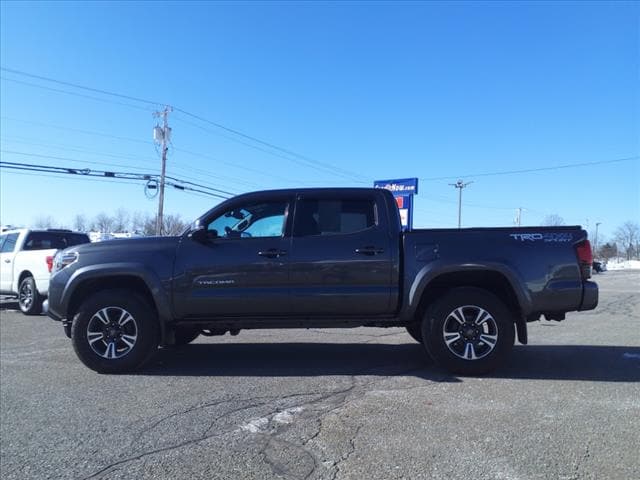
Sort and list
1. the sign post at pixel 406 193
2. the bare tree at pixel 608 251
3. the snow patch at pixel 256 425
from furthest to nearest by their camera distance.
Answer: the bare tree at pixel 608 251
the sign post at pixel 406 193
the snow patch at pixel 256 425

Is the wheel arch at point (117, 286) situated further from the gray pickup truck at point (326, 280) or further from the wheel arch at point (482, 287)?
the wheel arch at point (482, 287)

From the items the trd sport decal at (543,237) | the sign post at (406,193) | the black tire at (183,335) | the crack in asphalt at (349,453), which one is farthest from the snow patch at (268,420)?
the sign post at (406,193)

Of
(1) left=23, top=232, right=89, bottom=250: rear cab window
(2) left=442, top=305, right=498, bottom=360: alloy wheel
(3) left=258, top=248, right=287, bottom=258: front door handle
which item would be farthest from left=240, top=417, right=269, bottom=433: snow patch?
(1) left=23, top=232, right=89, bottom=250: rear cab window

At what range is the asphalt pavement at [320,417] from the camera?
342 cm

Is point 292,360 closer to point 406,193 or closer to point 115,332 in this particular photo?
point 115,332

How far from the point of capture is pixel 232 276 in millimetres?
5805

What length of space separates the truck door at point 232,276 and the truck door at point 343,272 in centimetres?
18

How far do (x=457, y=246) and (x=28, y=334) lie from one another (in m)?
7.70

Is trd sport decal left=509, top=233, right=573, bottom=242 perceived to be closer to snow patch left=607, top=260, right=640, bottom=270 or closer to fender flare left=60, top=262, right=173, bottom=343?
fender flare left=60, top=262, right=173, bottom=343

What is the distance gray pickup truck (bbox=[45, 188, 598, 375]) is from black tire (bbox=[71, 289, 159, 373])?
12mm

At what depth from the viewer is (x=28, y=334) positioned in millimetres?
9109

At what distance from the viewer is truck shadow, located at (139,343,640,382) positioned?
5.82 metres

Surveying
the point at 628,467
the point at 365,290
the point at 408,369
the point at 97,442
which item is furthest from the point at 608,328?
the point at 97,442

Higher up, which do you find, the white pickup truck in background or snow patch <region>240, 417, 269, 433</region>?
the white pickup truck in background
